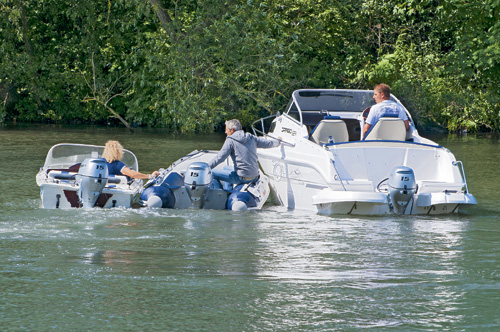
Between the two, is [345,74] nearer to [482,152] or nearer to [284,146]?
[482,152]

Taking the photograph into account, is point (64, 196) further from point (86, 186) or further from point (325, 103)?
point (325, 103)

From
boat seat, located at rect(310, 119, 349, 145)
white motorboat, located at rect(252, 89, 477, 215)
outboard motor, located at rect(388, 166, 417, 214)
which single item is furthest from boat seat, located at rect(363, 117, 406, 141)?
outboard motor, located at rect(388, 166, 417, 214)

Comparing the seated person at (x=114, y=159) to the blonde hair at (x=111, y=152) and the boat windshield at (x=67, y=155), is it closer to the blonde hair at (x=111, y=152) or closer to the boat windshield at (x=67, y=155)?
the blonde hair at (x=111, y=152)

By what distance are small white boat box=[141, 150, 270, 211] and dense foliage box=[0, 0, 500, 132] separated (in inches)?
471

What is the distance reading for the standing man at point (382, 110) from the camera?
12.8m

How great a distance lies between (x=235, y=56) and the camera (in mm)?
25234

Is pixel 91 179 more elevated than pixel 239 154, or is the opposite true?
pixel 239 154

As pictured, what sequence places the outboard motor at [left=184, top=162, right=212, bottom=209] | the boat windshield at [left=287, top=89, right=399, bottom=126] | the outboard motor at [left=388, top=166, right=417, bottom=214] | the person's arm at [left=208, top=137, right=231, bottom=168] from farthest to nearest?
the boat windshield at [left=287, top=89, right=399, bottom=126] → the person's arm at [left=208, top=137, right=231, bottom=168] → the outboard motor at [left=184, top=162, right=212, bottom=209] → the outboard motor at [left=388, top=166, right=417, bottom=214]

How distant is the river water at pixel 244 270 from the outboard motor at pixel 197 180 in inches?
9.4

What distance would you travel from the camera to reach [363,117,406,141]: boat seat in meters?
12.6

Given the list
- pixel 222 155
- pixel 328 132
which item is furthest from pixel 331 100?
pixel 222 155

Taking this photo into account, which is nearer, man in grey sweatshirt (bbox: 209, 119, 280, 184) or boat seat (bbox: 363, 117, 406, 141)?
man in grey sweatshirt (bbox: 209, 119, 280, 184)

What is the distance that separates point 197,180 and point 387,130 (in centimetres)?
293

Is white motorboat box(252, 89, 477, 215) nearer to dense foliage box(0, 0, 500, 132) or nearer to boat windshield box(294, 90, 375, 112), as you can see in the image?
boat windshield box(294, 90, 375, 112)
